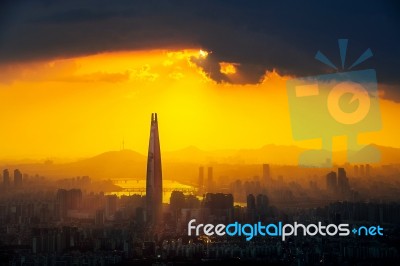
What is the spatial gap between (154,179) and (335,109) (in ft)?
5.49

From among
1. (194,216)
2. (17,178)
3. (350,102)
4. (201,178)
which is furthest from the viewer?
(350,102)

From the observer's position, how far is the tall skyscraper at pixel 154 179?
8.65 meters

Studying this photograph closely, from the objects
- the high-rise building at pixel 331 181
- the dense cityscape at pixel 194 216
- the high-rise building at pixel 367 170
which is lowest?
the dense cityscape at pixel 194 216

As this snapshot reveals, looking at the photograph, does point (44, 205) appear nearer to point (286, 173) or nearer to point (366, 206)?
point (286, 173)

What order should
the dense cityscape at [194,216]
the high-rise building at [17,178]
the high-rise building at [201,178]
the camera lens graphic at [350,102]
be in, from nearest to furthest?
the dense cityscape at [194,216], the high-rise building at [17,178], the high-rise building at [201,178], the camera lens graphic at [350,102]

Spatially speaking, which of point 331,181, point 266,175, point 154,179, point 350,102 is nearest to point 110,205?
point 154,179

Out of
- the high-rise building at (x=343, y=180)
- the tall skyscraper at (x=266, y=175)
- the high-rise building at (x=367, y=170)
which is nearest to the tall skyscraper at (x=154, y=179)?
the tall skyscraper at (x=266, y=175)

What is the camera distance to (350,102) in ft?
29.3

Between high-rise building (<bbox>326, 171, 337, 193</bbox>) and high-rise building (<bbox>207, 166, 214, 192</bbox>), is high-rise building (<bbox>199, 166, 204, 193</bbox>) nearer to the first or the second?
high-rise building (<bbox>207, 166, 214, 192</bbox>)

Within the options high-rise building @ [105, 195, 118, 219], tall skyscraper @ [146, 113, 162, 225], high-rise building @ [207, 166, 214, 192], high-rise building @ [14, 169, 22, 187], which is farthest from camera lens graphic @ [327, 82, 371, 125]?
high-rise building @ [14, 169, 22, 187]

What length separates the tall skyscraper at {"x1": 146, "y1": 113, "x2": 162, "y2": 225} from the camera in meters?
8.65

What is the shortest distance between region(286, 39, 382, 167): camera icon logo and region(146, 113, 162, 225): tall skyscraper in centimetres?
118

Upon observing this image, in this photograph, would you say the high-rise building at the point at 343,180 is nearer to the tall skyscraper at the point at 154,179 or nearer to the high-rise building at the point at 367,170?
the high-rise building at the point at 367,170

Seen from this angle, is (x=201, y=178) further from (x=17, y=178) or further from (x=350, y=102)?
(x=17, y=178)
